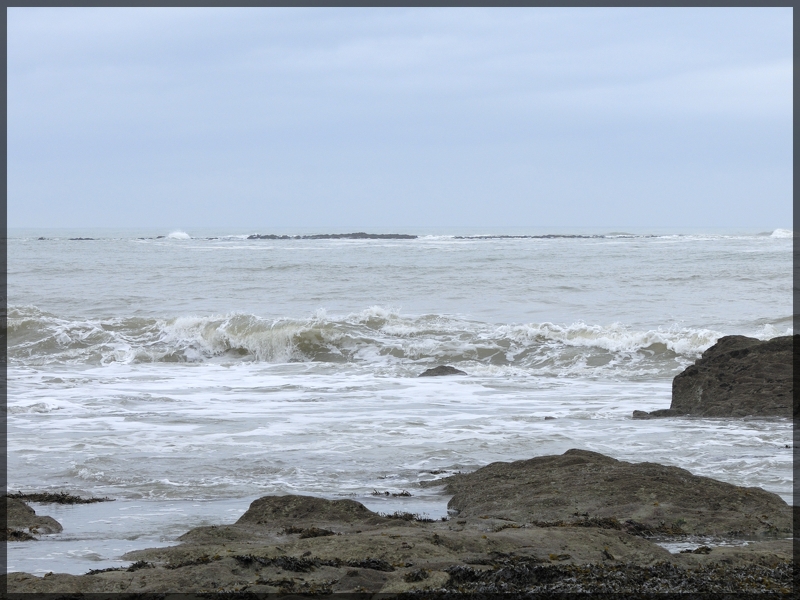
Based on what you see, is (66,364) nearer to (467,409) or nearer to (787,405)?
(467,409)

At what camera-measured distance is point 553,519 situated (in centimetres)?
548

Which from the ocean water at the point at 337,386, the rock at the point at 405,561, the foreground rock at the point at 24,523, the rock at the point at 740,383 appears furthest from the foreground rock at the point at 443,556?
the rock at the point at 740,383

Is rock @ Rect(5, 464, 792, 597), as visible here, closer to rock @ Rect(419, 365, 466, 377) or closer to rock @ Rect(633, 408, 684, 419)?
rock @ Rect(633, 408, 684, 419)

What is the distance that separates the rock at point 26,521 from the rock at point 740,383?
24.4ft

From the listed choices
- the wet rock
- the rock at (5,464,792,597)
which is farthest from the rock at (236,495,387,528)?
the wet rock

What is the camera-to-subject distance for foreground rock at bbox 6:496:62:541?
16.5ft

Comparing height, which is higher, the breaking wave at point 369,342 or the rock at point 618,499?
the rock at point 618,499

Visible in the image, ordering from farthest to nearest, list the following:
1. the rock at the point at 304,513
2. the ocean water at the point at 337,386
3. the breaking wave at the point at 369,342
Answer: the breaking wave at the point at 369,342 < the ocean water at the point at 337,386 < the rock at the point at 304,513

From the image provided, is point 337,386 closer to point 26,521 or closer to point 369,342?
point 369,342

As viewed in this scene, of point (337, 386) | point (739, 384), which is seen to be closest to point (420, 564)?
point (739, 384)

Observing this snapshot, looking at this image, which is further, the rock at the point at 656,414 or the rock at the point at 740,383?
the rock at the point at 656,414

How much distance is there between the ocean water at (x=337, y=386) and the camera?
23.0 feet

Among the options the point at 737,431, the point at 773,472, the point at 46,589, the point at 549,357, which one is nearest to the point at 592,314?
the point at 549,357

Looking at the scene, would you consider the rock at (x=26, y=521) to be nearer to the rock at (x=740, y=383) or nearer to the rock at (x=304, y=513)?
the rock at (x=304, y=513)
